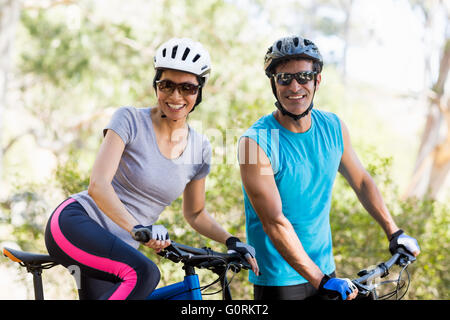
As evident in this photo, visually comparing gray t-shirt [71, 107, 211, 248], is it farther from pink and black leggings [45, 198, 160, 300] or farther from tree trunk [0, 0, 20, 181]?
tree trunk [0, 0, 20, 181]

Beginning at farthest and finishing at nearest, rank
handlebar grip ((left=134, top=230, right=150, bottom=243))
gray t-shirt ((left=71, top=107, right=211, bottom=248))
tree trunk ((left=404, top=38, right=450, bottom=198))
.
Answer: tree trunk ((left=404, top=38, right=450, bottom=198)) → gray t-shirt ((left=71, top=107, right=211, bottom=248)) → handlebar grip ((left=134, top=230, right=150, bottom=243))

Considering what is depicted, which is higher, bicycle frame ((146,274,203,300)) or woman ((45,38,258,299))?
woman ((45,38,258,299))

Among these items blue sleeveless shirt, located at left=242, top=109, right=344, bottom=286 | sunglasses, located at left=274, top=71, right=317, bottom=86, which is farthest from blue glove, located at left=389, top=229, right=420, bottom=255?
sunglasses, located at left=274, top=71, right=317, bottom=86

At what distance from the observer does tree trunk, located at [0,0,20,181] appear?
1105 centimetres

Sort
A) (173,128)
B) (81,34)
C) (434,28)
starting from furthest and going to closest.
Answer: (434,28)
(81,34)
(173,128)

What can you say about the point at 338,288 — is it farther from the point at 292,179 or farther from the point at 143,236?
the point at 143,236

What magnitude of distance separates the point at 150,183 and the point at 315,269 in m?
0.97

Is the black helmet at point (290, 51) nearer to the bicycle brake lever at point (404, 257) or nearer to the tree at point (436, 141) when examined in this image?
the bicycle brake lever at point (404, 257)

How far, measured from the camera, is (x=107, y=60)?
14367 millimetres

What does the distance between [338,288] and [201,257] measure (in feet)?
2.26

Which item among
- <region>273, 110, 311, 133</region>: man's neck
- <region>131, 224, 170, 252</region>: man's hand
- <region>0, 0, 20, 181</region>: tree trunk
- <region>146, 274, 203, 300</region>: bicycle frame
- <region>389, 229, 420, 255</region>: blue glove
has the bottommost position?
<region>146, 274, 203, 300</region>: bicycle frame

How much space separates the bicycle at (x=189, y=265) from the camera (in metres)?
2.71
